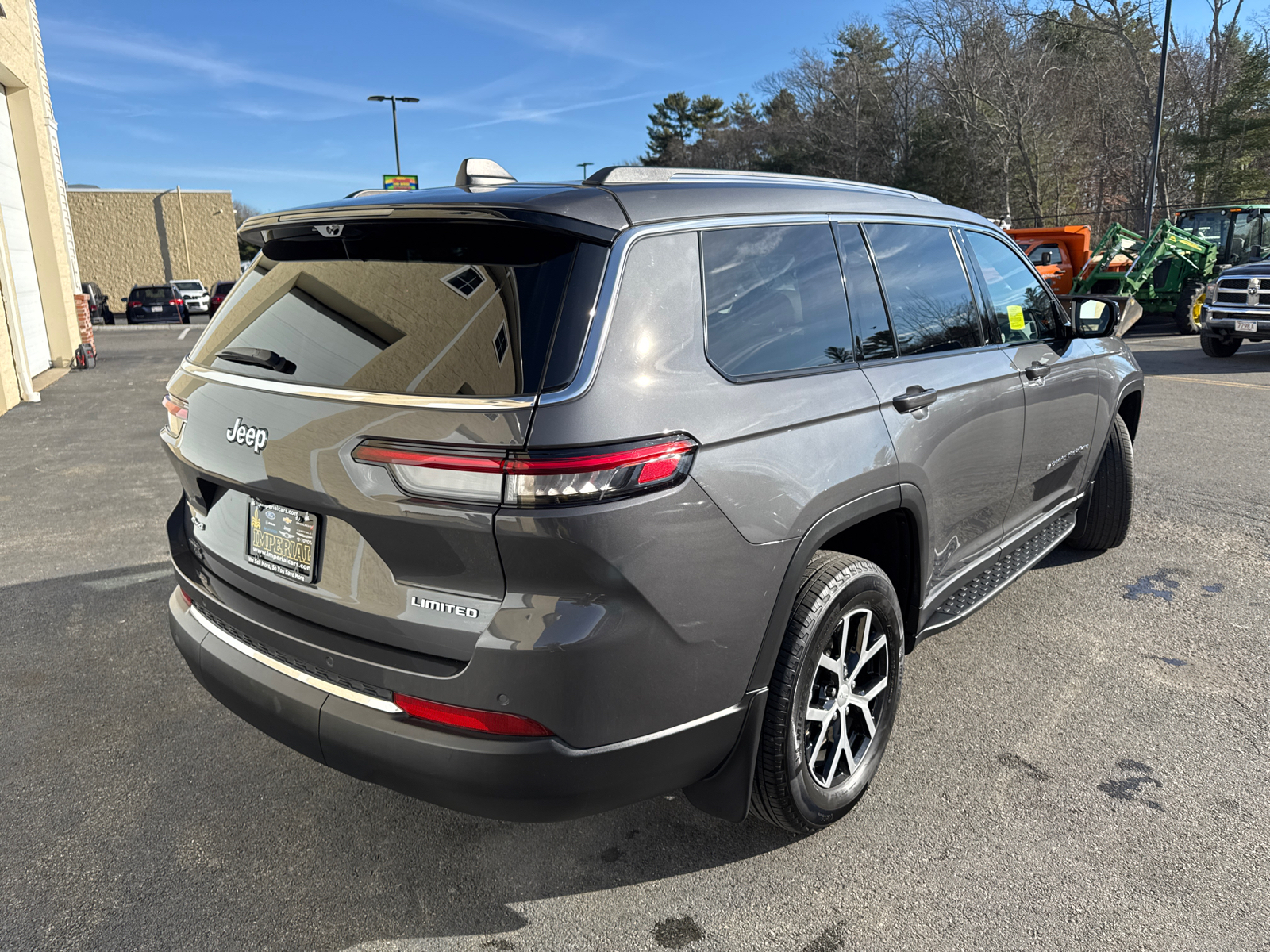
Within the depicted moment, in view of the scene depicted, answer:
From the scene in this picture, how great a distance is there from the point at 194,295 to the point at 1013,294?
41.3 meters

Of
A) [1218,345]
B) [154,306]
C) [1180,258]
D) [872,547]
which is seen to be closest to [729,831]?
[872,547]

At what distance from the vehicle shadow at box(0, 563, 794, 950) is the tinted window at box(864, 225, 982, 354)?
172 cm

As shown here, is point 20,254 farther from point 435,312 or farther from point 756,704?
point 756,704

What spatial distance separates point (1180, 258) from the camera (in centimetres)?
1720

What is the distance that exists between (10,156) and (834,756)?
17.7 metres

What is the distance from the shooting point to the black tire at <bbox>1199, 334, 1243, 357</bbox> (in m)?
13.7

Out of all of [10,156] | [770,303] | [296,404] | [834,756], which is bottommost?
[834,756]

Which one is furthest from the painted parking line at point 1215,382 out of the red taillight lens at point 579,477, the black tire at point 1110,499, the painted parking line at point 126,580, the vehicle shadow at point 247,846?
the painted parking line at point 126,580

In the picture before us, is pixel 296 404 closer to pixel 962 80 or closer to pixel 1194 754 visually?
pixel 1194 754

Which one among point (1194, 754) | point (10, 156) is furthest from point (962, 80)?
point (1194, 754)

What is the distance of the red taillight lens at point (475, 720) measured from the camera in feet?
6.54

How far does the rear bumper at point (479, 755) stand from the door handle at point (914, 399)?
1077 millimetres

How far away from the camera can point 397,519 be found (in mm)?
1990

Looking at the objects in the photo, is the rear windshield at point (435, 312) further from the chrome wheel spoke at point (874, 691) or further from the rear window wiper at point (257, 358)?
the chrome wheel spoke at point (874, 691)
